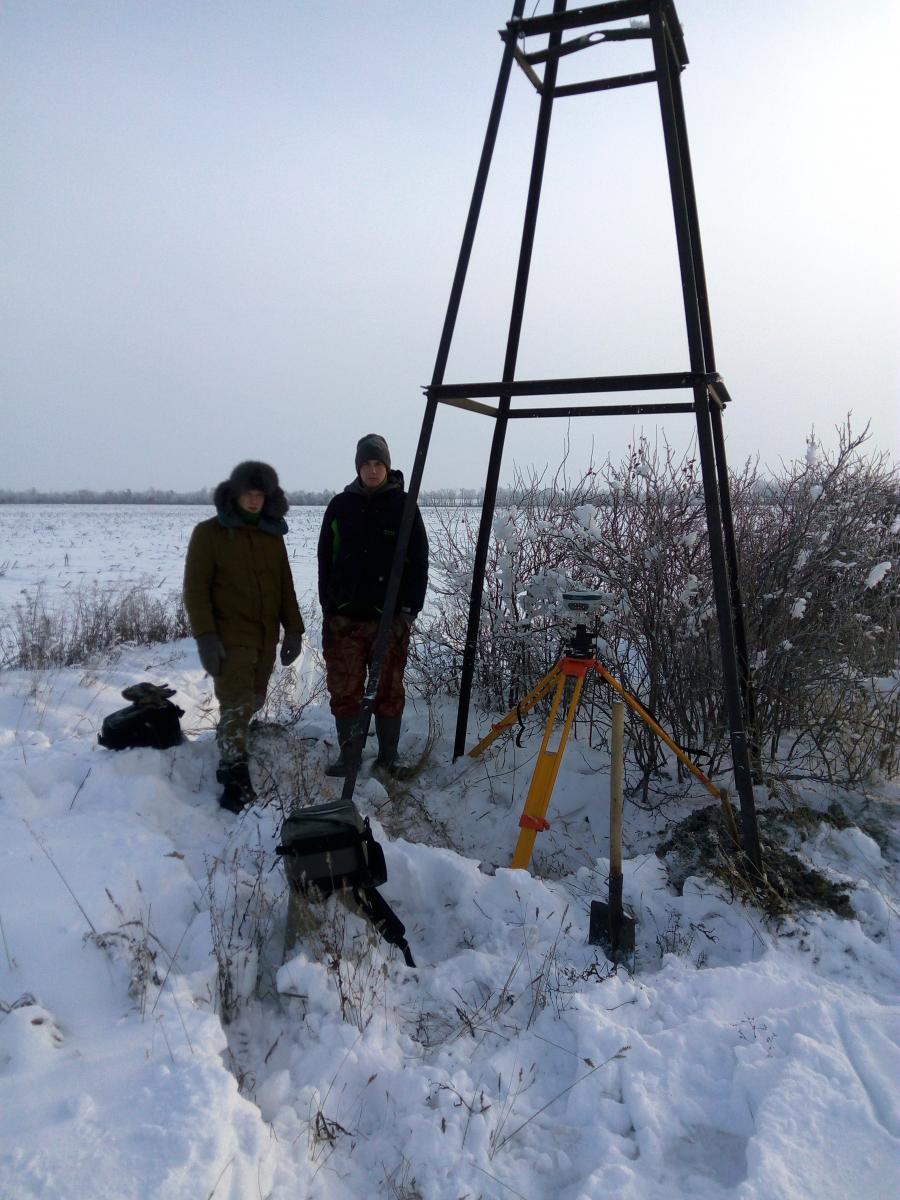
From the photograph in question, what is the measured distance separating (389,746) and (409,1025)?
7.35ft

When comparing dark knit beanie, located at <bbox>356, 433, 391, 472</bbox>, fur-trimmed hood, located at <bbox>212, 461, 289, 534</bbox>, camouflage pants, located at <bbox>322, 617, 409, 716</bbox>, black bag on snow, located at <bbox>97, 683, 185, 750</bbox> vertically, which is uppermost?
dark knit beanie, located at <bbox>356, 433, 391, 472</bbox>

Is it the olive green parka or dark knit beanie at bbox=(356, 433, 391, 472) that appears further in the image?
dark knit beanie at bbox=(356, 433, 391, 472)

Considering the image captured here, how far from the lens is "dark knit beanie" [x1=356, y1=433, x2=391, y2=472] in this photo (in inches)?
170

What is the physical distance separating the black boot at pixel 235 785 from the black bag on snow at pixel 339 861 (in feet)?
3.18

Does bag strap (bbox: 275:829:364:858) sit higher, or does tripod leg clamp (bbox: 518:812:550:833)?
bag strap (bbox: 275:829:364:858)

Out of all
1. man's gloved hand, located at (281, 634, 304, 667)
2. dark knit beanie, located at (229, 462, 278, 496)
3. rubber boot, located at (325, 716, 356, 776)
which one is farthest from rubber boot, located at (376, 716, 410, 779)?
dark knit beanie, located at (229, 462, 278, 496)

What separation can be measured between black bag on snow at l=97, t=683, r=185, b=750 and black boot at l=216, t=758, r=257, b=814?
1.30ft

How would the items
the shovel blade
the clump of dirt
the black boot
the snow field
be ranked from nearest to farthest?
the snow field < the shovel blade < the clump of dirt < the black boot

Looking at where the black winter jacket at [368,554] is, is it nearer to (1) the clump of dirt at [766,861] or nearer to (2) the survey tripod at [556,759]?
(2) the survey tripod at [556,759]

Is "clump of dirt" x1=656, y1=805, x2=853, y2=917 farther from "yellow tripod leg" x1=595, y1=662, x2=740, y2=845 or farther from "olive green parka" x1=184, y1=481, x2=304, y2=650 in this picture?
"olive green parka" x1=184, y1=481, x2=304, y2=650

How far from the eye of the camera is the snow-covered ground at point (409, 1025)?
1881 millimetres

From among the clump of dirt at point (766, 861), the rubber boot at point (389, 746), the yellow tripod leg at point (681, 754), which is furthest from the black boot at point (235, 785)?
the clump of dirt at point (766, 861)

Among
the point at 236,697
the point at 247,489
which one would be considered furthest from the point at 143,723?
the point at 247,489

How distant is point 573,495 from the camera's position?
21.3 ft
